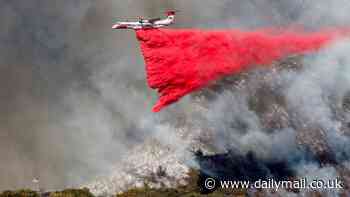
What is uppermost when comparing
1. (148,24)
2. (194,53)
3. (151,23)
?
(151,23)

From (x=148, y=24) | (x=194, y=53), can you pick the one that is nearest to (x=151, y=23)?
(x=148, y=24)

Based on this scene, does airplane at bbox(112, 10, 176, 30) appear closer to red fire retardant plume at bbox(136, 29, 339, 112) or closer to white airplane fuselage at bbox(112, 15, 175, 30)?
white airplane fuselage at bbox(112, 15, 175, 30)

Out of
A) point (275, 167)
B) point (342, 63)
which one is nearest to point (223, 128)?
point (275, 167)

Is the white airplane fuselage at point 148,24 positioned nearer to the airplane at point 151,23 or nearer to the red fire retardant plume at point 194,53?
the airplane at point 151,23

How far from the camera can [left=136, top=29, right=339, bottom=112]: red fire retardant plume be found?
240 feet

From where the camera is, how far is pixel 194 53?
82.6 meters

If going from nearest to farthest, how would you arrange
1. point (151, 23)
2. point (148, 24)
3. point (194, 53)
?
point (148, 24) → point (151, 23) → point (194, 53)

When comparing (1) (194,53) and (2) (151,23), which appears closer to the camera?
(2) (151,23)

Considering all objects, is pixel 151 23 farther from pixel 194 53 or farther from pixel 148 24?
pixel 194 53


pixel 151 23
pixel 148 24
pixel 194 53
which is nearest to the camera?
pixel 148 24

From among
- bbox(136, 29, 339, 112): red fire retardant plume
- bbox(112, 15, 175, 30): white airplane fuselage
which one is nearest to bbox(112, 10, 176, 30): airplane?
bbox(112, 15, 175, 30): white airplane fuselage

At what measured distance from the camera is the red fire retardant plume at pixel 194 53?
73.1m

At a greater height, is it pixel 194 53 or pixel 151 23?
pixel 151 23

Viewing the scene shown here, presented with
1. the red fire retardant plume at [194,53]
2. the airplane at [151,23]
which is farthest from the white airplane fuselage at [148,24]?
the red fire retardant plume at [194,53]
